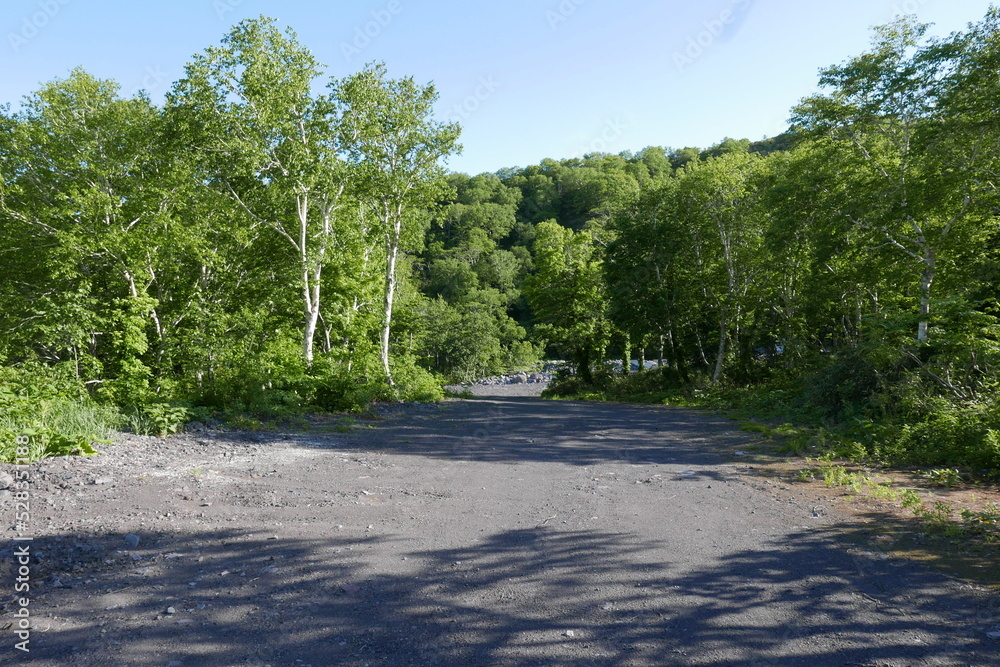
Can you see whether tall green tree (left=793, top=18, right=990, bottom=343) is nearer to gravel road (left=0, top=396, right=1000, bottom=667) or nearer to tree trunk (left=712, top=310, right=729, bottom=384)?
tree trunk (left=712, top=310, right=729, bottom=384)

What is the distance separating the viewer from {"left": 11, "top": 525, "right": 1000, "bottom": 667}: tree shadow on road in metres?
3.01

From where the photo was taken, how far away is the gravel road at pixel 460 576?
306 cm

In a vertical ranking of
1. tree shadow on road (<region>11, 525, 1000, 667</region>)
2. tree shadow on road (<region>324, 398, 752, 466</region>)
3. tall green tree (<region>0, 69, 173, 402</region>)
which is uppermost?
tall green tree (<region>0, 69, 173, 402</region>)

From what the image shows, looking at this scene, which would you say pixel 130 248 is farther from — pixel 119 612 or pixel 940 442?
pixel 940 442

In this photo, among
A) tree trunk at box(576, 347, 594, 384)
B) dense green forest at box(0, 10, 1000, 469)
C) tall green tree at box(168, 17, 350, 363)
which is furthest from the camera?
tree trunk at box(576, 347, 594, 384)

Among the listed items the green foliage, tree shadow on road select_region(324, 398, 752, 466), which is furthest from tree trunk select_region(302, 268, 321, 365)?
the green foliage

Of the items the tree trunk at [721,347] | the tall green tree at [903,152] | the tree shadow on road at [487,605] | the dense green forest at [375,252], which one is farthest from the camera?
the tree trunk at [721,347]

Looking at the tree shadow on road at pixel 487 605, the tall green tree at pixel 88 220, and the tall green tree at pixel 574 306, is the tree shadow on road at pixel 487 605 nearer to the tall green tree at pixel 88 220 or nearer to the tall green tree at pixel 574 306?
the tall green tree at pixel 88 220

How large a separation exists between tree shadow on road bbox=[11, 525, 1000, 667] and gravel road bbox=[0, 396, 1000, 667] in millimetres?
15

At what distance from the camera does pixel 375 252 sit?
69.1 feet

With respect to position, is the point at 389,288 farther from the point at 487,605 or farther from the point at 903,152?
the point at 487,605

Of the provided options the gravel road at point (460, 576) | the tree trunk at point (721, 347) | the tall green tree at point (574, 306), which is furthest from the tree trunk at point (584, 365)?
the gravel road at point (460, 576)

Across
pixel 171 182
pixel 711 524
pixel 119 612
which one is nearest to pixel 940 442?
pixel 711 524

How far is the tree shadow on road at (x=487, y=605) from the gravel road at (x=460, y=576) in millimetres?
15
